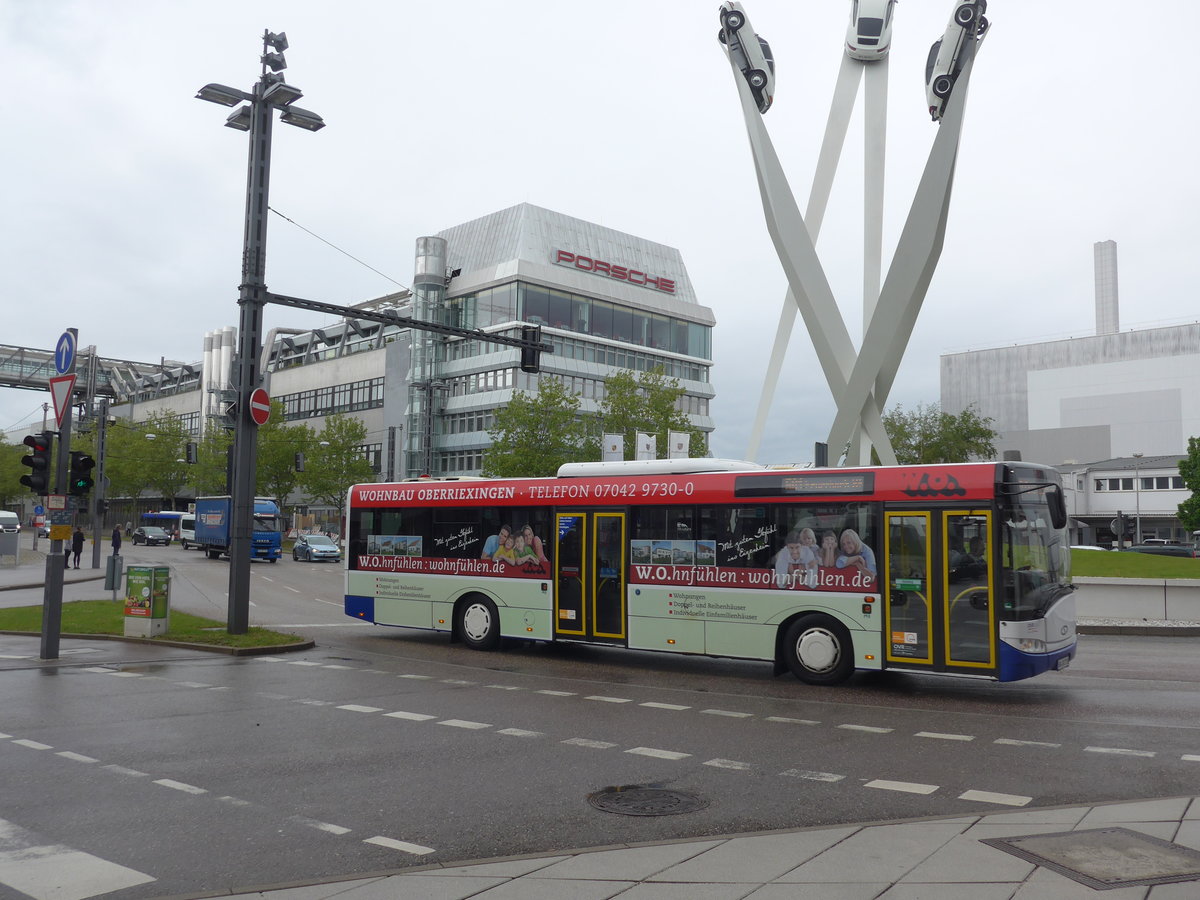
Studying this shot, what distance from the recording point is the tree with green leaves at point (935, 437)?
59.7 meters

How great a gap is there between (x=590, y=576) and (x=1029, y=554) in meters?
6.41

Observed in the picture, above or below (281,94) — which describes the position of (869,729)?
below

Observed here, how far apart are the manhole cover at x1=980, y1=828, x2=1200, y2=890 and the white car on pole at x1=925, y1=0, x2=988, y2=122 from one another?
2391 centimetres

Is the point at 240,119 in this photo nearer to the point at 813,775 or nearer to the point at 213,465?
the point at 813,775

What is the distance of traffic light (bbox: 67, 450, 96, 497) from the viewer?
54.9 ft

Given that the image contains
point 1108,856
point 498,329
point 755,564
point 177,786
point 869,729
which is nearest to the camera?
point 1108,856

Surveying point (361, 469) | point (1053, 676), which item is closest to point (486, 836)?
point (1053, 676)

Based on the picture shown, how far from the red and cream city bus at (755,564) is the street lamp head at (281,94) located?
7.54 meters

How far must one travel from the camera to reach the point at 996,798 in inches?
297

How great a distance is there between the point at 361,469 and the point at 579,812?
6965 cm

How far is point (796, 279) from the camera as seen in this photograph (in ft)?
93.3

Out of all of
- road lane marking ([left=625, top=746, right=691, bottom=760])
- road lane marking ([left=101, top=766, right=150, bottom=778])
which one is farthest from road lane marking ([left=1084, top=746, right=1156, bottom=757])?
road lane marking ([left=101, top=766, right=150, bottom=778])

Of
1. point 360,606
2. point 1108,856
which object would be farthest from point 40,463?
point 1108,856

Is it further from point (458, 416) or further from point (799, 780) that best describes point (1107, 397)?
point (799, 780)
